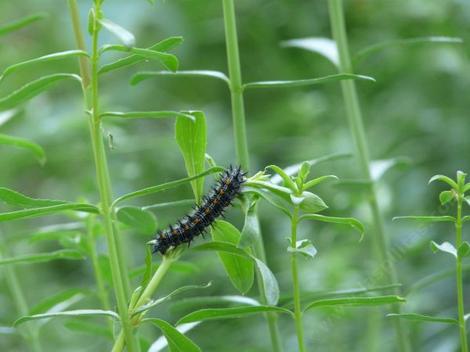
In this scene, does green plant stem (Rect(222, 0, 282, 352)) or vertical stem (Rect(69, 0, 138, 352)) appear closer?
vertical stem (Rect(69, 0, 138, 352))

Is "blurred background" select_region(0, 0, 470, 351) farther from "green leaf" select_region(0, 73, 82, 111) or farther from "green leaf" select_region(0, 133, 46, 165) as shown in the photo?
"green leaf" select_region(0, 73, 82, 111)

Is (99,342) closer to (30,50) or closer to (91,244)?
(91,244)

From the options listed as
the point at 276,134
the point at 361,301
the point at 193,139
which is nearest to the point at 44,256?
the point at 193,139

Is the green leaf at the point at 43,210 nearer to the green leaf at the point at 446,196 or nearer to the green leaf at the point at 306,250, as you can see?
the green leaf at the point at 306,250

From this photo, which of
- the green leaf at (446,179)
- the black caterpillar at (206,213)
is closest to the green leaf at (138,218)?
the black caterpillar at (206,213)

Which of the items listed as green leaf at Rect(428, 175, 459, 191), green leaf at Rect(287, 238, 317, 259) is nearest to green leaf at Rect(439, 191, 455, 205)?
green leaf at Rect(428, 175, 459, 191)

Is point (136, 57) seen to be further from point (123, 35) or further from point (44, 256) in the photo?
point (44, 256)
